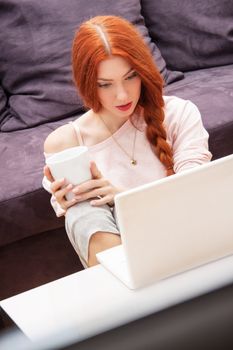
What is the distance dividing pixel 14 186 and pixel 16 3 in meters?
0.87

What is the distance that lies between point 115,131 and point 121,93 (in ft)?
0.67

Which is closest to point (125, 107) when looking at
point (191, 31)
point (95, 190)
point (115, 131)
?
point (115, 131)

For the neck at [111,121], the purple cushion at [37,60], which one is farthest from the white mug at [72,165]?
the purple cushion at [37,60]

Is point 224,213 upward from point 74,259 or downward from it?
upward

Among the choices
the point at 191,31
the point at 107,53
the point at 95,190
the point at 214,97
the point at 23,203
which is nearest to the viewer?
the point at 95,190

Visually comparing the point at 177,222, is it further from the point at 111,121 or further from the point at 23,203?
the point at 23,203

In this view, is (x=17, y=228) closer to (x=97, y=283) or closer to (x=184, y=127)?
(x=184, y=127)

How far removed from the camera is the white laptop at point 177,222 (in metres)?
0.75

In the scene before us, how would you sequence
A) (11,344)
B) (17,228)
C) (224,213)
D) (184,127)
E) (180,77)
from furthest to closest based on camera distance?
(180,77) → (17,228) → (184,127) → (224,213) → (11,344)

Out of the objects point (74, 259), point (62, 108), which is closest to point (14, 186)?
point (74, 259)

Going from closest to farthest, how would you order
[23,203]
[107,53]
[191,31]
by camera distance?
[107,53]
[23,203]
[191,31]

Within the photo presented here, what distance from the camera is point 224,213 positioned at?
84 centimetres

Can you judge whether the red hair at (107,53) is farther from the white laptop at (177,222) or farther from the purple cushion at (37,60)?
the purple cushion at (37,60)

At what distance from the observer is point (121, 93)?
56.6 inches
